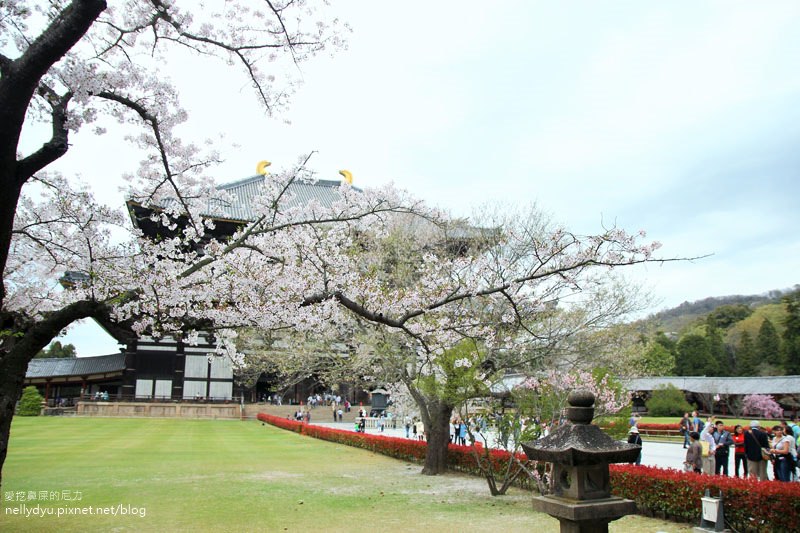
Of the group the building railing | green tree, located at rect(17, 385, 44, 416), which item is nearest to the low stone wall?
the building railing

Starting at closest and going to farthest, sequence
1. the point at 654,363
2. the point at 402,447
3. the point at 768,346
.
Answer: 1. the point at 402,447
2. the point at 654,363
3. the point at 768,346

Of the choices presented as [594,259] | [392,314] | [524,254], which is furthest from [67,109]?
[524,254]

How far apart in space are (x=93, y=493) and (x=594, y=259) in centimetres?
990

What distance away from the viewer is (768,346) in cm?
4822

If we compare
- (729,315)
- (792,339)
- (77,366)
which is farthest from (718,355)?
(77,366)

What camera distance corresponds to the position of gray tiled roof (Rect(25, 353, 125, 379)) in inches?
1441

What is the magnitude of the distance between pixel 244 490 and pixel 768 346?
5077 centimetres

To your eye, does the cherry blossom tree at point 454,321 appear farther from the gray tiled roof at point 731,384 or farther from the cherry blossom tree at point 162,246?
the gray tiled roof at point 731,384

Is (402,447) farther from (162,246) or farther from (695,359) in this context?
(695,359)

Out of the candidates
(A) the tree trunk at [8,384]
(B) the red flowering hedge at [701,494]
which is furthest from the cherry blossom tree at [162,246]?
(B) the red flowering hedge at [701,494]

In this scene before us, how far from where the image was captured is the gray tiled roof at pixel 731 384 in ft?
127

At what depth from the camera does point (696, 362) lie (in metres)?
50.4

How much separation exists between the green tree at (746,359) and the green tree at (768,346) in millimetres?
422

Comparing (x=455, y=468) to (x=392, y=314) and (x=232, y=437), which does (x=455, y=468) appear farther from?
(x=232, y=437)
